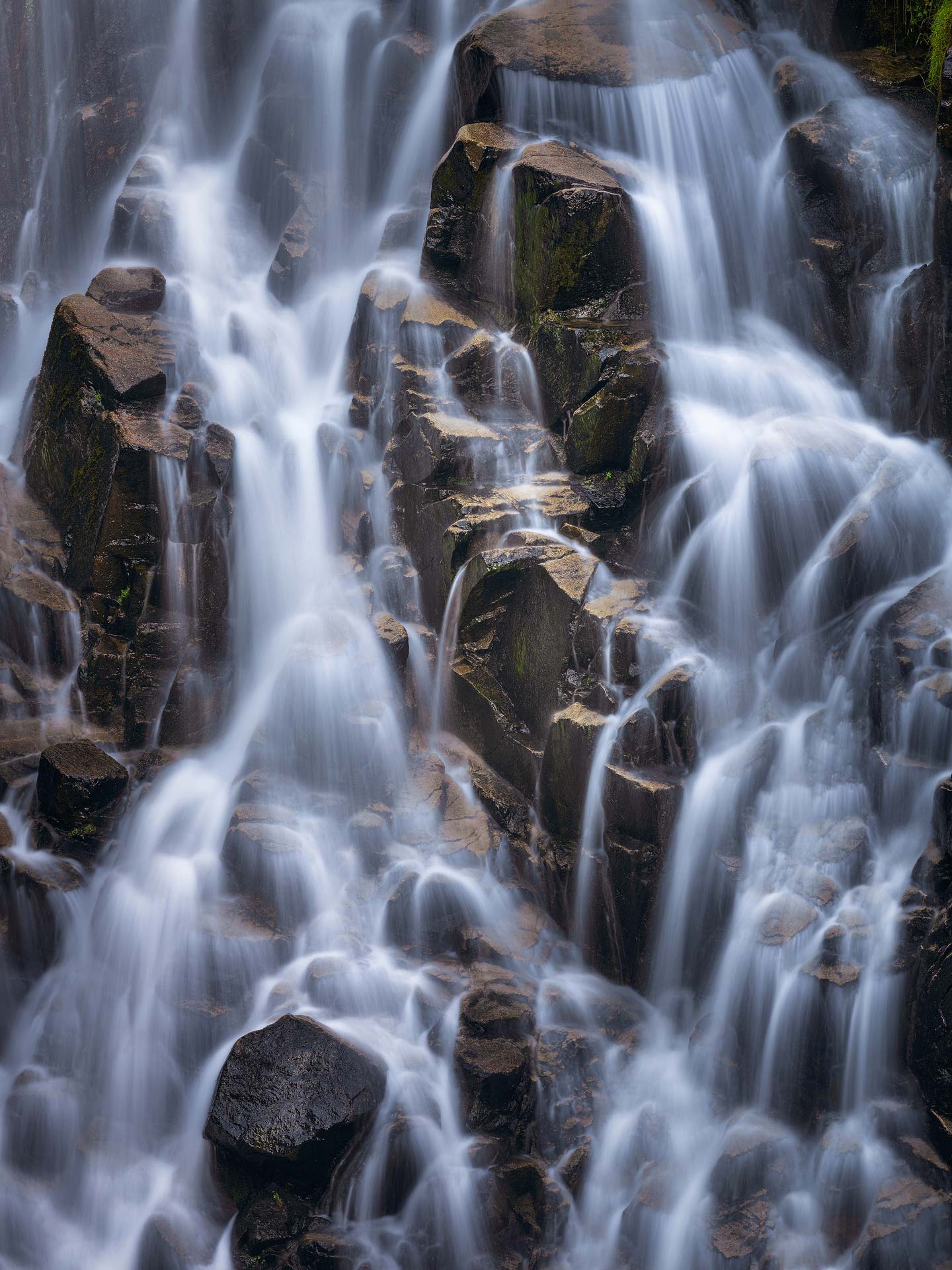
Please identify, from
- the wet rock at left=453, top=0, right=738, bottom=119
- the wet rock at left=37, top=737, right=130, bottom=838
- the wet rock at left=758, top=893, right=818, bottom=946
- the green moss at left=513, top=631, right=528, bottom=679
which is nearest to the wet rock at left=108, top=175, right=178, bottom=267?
the wet rock at left=453, top=0, right=738, bottom=119

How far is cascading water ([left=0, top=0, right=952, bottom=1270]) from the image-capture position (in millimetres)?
7297

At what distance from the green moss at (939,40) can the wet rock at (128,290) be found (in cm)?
889

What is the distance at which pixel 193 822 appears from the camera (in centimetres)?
971

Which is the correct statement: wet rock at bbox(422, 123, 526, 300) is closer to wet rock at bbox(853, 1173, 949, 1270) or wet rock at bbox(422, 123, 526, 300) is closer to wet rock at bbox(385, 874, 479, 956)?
wet rock at bbox(385, 874, 479, 956)

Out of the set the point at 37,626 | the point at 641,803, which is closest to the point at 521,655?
the point at 641,803

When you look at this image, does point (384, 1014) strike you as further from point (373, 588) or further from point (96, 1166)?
point (373, 588)

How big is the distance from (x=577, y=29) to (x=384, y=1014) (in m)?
11.5

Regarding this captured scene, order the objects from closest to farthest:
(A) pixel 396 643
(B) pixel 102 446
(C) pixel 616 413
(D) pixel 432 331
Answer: (C) pixel 616 413 < (A) pixel 396 643 < (B) pixel 102 446 < (D) pixel 432 331

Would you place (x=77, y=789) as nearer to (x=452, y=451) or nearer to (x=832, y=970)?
(x=452, y=451)

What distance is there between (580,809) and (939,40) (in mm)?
8902

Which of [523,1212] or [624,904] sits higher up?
[624,904]

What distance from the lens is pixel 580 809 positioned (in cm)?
873

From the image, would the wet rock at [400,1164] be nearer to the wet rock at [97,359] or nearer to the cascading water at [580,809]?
the cascading water at [580,809]

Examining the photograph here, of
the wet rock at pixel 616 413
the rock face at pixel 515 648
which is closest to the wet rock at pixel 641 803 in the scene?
the rock face at pixel 515 648
